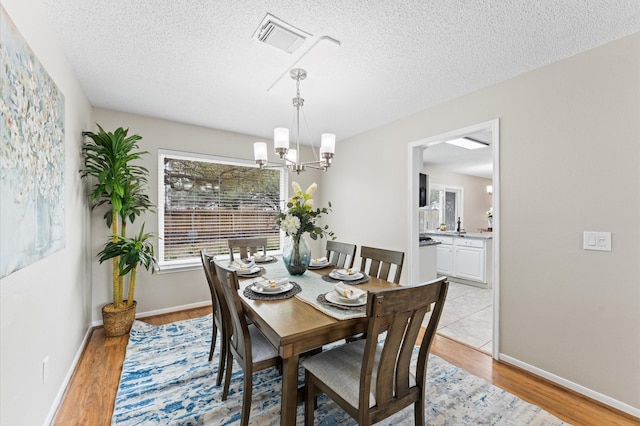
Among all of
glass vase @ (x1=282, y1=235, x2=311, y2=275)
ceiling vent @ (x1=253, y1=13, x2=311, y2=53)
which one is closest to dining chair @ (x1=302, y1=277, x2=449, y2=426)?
glass vase @ (x1=282, y1=235, x2=311, y2=275)

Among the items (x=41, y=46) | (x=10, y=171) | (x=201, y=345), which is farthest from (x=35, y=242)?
(x=201, y=345)

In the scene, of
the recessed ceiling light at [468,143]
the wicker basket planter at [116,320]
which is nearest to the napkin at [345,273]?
the wicker basket planter at [116,320]

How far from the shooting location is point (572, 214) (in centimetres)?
209

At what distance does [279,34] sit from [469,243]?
465 centimetres

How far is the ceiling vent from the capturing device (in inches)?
68.7

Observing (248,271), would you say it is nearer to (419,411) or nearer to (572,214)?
(419,411)

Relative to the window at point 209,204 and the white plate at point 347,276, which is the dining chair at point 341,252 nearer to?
the white plate at point 347,276

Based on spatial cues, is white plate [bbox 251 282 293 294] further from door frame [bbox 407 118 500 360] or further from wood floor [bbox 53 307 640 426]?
door frame [bbox 407 118 500 360]

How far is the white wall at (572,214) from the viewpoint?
1.84m

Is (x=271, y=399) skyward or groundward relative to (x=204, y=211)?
groundward

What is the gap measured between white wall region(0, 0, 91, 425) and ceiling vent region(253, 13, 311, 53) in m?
1.20

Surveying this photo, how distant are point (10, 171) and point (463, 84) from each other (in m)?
3.17

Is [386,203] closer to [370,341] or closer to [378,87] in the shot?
[378,87]

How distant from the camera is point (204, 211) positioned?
392 centimetres
